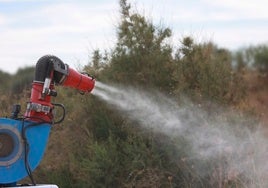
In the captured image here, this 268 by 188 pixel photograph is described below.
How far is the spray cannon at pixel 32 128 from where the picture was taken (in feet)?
13.5

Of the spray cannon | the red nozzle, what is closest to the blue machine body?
the spray cannon

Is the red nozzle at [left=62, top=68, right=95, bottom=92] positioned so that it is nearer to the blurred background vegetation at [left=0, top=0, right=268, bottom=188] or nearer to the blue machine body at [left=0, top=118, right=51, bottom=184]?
the blue machine body at [left=0, top=118, right=51, bottom=184]

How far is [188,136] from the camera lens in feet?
24.1

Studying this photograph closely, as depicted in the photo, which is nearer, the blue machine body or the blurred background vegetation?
the blue machine body

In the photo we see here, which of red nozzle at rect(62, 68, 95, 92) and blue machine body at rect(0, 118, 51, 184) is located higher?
red nozzle at rect(62, 68, 95, 92)

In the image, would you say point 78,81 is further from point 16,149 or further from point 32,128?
point 16,149

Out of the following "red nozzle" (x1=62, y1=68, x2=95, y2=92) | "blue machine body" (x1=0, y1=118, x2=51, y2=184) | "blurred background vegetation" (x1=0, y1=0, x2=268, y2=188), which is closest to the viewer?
"blue machine body" (x1=0, y1=118, x2=51, y2=184)

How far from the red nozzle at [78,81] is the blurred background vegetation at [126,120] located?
8.76 feet

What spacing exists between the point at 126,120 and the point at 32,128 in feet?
12.8

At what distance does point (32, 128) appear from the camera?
13.7ft

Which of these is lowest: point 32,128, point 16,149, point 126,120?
point 16,149

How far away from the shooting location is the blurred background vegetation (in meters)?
7.46

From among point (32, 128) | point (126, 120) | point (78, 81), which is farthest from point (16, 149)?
point (126, 120)

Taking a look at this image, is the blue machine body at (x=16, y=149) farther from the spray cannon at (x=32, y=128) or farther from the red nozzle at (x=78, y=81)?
the red nozzle at (x=78, y=81)
